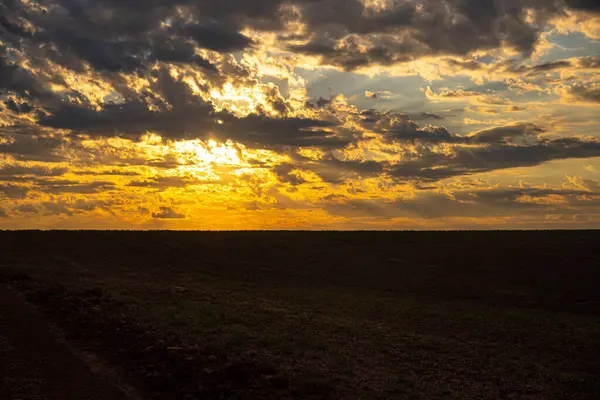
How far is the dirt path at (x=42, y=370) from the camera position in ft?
43.0

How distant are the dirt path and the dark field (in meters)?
1.00

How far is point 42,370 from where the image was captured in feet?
48.9

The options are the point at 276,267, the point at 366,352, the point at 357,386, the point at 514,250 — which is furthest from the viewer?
the point at 514,250

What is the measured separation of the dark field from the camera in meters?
16.1

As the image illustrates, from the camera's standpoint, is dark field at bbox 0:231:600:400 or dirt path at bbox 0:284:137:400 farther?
dark field at bbox 0:231:600:400

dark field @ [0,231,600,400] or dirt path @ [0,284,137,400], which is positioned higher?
dirt path @ [0,284,137,400]

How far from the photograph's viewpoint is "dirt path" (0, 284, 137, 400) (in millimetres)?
13109

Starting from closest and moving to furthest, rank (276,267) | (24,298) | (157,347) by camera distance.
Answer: (157,347) < (24,298) < (276,267)

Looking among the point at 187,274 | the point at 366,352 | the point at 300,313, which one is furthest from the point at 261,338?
the point at 187,274

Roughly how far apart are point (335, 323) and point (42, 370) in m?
15.8

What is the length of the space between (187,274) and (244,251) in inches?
851

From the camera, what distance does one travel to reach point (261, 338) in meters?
21.9

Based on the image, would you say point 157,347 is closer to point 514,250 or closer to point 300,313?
point 300,313

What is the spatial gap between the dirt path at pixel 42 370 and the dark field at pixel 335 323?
39.5 inches
